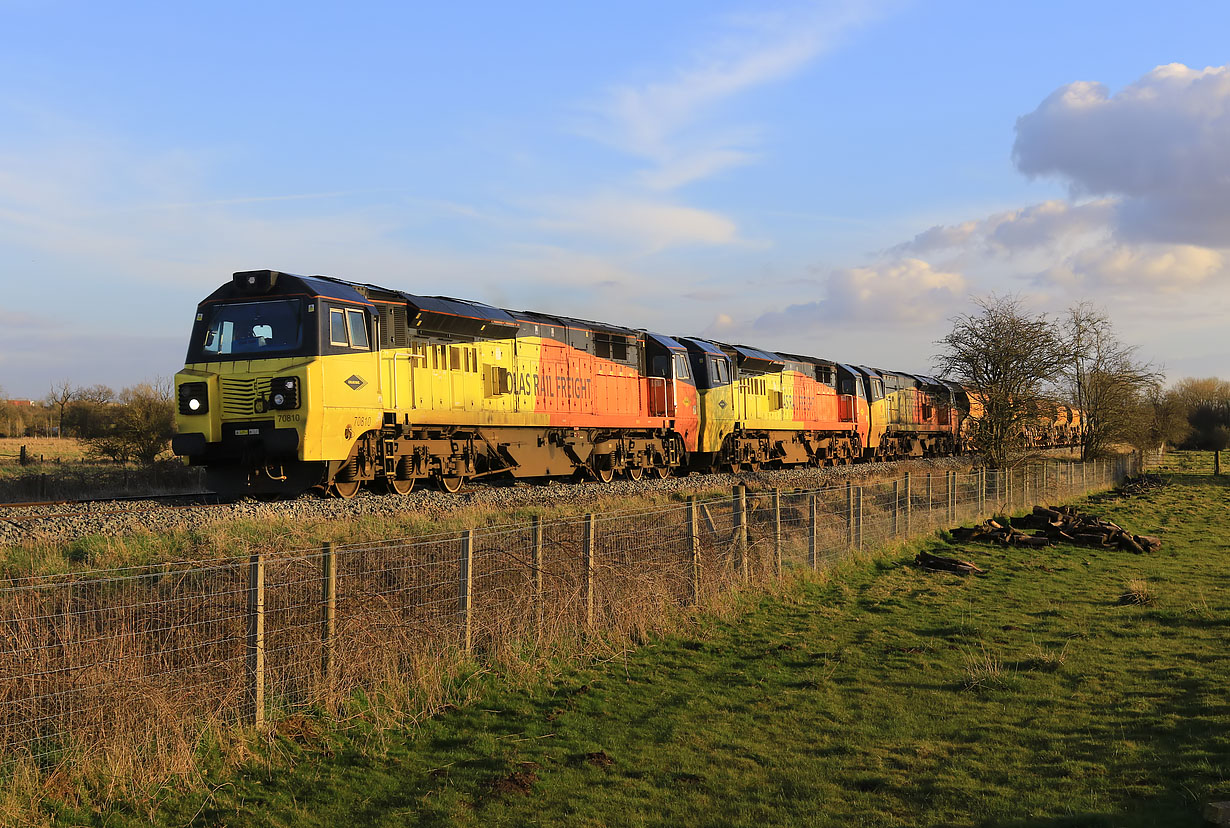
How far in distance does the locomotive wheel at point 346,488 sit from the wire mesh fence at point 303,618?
8.13m

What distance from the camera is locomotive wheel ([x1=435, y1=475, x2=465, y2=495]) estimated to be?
20.8 metres

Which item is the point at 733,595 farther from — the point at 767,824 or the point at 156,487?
the point at 156,487

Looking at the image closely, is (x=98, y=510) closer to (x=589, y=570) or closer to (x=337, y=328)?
(x=337, y=328)

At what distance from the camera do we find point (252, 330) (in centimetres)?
1742

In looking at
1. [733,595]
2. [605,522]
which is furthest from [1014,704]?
[605,522]

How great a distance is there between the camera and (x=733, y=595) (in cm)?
1210

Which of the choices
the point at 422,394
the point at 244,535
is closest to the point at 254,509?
the point at 244,535

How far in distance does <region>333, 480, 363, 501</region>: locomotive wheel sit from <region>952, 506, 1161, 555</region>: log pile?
516 inches

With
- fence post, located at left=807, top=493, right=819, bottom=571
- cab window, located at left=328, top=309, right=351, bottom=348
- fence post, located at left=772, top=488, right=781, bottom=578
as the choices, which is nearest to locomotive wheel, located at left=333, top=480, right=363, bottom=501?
cab window, located at left=328, top=309, right=351, bottom=348

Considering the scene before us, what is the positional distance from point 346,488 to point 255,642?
12.3m

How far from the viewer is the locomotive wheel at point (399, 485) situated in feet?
63.3

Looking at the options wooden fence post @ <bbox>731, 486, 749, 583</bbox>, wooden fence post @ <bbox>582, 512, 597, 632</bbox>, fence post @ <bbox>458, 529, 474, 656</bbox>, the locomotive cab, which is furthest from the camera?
the locomotive cab

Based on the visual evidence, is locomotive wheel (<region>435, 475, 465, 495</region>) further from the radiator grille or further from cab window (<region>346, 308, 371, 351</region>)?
the radiator grille

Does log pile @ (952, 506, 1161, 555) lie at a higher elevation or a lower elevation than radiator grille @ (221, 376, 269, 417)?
lower
